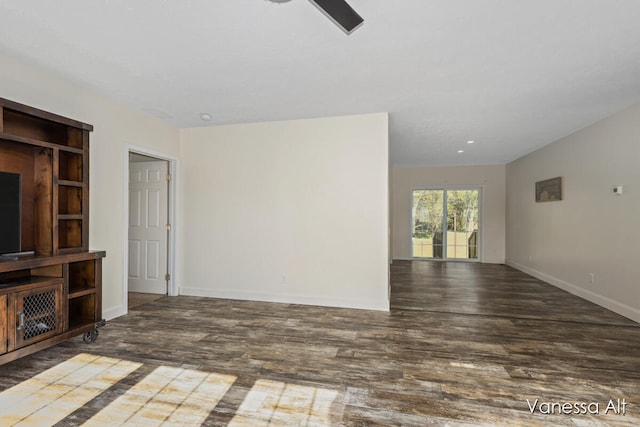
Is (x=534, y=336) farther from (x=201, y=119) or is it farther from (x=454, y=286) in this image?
(x=201, y=119)

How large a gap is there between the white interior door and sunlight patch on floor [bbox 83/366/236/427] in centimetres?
274

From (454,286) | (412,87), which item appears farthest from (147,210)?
(454,286)

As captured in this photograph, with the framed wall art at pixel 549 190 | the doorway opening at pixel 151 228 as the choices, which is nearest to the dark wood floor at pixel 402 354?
the doorway opening at pixel 151 228

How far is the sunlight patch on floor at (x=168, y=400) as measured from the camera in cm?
191

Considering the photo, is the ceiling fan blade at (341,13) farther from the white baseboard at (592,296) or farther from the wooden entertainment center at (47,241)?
the white baseboard at (592,296)

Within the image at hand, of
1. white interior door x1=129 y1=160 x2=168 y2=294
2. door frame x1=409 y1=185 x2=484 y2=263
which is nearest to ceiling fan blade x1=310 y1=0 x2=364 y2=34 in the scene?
white interior door x1=129 y1=160 x2=168 y2=294

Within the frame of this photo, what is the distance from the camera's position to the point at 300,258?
451cm

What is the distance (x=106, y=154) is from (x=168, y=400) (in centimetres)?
286

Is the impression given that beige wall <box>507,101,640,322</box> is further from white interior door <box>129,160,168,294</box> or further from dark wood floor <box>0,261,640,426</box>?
white interior door <box>129,160,168,294</box>

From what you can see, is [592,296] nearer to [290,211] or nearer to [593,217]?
[593,217]

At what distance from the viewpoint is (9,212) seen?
2.70 meters

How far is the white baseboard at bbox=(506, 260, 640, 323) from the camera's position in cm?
385

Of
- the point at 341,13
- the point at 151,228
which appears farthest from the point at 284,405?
the point at 151,228

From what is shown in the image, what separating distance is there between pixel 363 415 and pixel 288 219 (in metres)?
2.92
